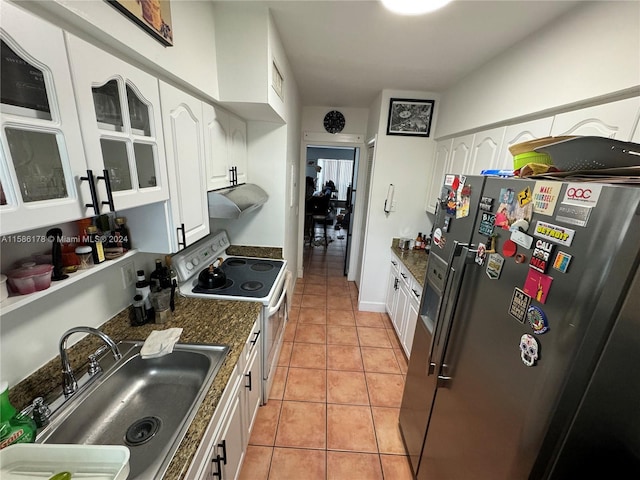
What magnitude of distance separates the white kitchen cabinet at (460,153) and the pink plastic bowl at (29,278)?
2607mm

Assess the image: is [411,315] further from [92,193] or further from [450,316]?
[92,193]

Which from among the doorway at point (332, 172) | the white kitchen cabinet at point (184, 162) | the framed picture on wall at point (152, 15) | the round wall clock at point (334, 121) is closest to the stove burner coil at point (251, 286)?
the white kitchen cabinet at point (184, 162)

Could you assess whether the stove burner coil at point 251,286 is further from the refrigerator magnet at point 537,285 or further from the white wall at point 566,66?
the white wall at point 566,66

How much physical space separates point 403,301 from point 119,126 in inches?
101

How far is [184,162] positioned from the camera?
1.30 meters

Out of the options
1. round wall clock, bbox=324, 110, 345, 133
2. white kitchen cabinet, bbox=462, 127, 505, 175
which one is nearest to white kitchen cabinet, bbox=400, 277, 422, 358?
white kitchen cabinet, bbox=462, 127, 505, 175

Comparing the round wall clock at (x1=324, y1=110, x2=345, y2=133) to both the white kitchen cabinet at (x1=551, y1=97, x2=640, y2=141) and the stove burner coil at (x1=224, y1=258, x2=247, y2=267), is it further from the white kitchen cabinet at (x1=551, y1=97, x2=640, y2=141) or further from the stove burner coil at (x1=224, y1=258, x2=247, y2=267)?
the white kitchen cabinet at (x1=551, y1=97, x2=640, y2=141)

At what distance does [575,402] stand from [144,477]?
120 centimetres

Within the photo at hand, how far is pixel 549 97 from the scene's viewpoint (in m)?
1.37

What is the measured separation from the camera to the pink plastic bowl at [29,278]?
79 centimetres

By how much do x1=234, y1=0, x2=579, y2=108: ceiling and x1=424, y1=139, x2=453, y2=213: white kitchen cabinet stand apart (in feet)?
1.86

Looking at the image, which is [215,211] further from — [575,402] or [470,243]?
[575,402]

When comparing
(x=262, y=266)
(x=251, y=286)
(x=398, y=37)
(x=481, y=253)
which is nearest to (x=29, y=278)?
(x=251, y=286)

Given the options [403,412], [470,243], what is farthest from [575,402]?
[403,412]
